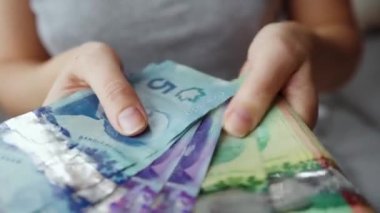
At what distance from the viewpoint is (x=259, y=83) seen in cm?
48

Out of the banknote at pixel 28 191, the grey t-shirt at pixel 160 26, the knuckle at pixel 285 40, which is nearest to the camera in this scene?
the banknote at pixel 28 191

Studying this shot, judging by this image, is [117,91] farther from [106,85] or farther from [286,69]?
[286,69]

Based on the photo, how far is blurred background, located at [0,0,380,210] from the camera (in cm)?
84

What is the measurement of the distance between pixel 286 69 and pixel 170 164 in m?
0.12

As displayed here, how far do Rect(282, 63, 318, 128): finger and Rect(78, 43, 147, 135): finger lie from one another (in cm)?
10

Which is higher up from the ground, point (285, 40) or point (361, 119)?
point (285, 40)

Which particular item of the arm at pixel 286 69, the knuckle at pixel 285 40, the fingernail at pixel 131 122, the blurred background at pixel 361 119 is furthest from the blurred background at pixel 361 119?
the fingernail at pixel 131 122

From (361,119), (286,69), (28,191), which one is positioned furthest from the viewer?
(361,119)

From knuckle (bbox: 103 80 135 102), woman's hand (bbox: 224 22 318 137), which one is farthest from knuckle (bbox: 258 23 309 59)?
knuckle (bbox: 103 80 135 102)

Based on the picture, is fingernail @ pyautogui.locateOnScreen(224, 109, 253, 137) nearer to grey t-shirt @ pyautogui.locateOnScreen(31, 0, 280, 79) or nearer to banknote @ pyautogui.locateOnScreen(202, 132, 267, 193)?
banknote @ pyautogui.locateOnScreen(202, 132, 267, 193)

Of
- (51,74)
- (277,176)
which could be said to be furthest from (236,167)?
(51,74)

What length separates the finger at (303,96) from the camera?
494 millimetres

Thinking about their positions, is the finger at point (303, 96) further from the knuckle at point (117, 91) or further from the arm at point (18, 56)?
the arm at point (18, 56)

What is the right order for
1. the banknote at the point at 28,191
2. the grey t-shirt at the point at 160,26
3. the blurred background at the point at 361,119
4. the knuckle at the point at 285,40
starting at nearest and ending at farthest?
1. the banknote at the point at 28,191
2. the knuckle at the point at 285,40
3. the grey t-shirt at the point at 160,26
4. the blurred background at the point at 361,119
